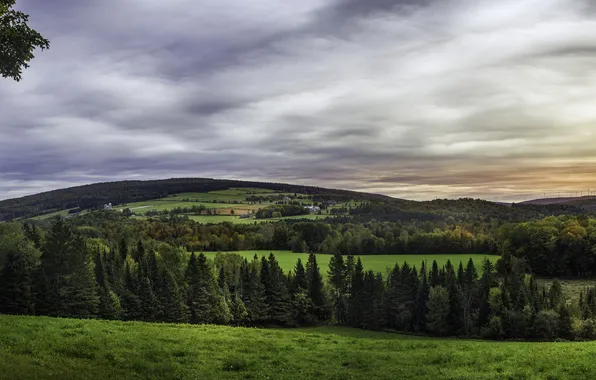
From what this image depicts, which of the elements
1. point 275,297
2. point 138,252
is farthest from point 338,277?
point 138,252

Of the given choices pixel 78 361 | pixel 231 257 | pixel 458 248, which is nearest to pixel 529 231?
pixel 458 248

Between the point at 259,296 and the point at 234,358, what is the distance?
83.0m

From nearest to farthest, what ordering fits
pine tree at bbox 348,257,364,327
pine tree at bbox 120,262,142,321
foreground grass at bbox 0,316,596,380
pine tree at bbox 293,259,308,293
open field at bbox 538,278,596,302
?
1. foreground grass at bbox 0,316,596,380
2. pine tree at bbox 120,262,142,321
3. pine tree at bbox 348,257,364,327
4. pine tree at bbox 293,259,308,293
5. open field at bbox 538,278,596,302

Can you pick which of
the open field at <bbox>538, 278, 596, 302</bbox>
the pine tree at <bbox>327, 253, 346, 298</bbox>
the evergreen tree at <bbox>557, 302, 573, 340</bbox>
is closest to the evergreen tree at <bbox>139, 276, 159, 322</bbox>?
the pine tree at <bbox>327, 253, 346, 298</bbox>

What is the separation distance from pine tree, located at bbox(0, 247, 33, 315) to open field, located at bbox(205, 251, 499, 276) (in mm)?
80013

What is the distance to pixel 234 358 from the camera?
74.7 ft

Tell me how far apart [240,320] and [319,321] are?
21.6 metres

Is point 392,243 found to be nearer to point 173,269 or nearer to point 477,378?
point 173,269

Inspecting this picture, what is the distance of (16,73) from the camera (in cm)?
2103

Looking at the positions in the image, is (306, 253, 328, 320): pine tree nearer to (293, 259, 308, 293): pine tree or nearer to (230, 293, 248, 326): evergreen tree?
(293, 259, 308, 293): pine tree

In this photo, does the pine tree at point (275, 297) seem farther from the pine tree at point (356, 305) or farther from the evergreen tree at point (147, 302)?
→ the evergreen tree at point (147, 302)

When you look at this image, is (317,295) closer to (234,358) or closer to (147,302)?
(147,302)

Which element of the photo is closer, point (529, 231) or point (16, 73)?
point (16, 73)

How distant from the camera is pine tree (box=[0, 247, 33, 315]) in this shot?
6825cm
